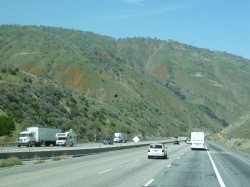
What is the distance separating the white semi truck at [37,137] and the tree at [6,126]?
311cm

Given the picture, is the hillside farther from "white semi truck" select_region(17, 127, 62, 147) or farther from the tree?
"white semi truck" select_region(17, 127, 62, 147)

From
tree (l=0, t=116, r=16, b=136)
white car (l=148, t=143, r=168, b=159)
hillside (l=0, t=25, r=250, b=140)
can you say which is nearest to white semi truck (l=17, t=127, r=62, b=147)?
tree (l=0, t=116, r=16, b=136)

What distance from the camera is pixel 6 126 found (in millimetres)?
61188

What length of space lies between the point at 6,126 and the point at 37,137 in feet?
16.0

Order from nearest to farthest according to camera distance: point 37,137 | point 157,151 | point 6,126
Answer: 1. point 157,151
2. point 37,137
3. point 6,126

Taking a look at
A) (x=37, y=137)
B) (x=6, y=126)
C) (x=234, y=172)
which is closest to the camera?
(x=234, y=172)

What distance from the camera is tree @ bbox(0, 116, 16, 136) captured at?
5960 cm

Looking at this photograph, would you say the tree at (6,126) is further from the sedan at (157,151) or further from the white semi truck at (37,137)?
the sedan at (157,151)

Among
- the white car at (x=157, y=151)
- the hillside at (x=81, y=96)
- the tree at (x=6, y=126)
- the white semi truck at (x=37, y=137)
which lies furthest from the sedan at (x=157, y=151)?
the hillside at (x=81, y=96)

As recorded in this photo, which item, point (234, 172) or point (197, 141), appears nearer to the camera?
point (234, 172)

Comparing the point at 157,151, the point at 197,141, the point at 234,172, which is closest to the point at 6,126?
the point at 197,141

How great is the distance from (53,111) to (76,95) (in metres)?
22.7

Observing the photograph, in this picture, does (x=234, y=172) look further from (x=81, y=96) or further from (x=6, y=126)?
(x=81, y=96)

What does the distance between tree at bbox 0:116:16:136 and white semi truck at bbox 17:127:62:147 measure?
3.11m
